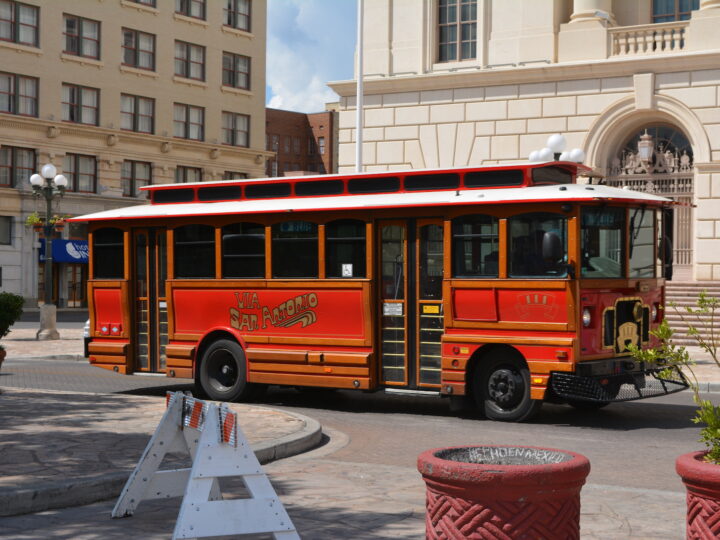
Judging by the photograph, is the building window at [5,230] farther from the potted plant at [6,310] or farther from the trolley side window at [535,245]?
the trolley side window at [535,245]

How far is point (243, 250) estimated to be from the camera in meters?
16.2

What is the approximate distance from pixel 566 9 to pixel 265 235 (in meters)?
16.2

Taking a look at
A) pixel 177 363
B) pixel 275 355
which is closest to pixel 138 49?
pixel 177 363

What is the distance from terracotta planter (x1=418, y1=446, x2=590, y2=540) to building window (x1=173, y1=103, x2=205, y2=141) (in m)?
55.2

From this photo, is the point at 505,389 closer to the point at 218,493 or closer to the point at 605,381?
the point at 605,381

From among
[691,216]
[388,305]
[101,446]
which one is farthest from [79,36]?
[101,446]

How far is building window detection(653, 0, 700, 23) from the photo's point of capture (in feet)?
93.1

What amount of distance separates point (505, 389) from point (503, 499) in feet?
29.4

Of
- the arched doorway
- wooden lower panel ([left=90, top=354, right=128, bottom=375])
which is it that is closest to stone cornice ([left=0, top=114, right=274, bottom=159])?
the arched doorway

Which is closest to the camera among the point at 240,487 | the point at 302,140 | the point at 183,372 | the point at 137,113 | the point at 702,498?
the point at 702,498

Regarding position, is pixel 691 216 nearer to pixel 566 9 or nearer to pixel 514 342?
pixel 566 9

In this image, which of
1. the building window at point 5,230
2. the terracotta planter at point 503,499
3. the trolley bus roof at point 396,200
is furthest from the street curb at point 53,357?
the building window at point 5,230

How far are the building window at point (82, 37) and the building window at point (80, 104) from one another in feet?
5.73

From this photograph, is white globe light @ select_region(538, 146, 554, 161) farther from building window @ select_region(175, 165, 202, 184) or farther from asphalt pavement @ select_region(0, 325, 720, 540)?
building window @ select_region(175, 165, 202, 184)
